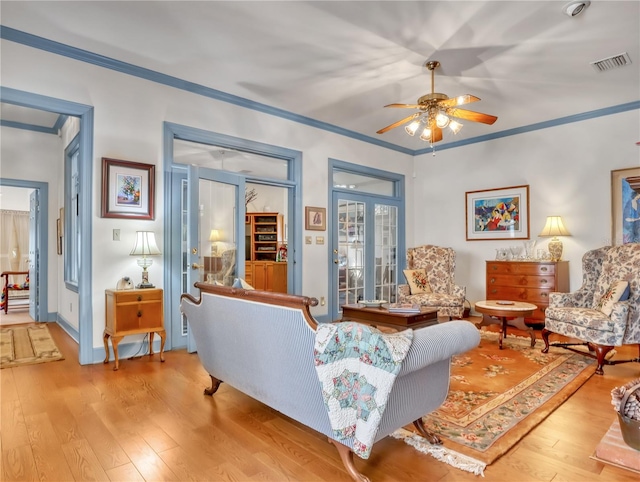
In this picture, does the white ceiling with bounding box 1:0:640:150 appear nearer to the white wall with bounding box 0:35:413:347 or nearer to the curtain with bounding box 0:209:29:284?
the white wall with bounding box 0:35:413:347

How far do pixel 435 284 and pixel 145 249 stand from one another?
13.2 ft

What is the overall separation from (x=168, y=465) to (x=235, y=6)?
3.01 m

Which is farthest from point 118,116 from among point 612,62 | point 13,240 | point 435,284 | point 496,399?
point 13,240

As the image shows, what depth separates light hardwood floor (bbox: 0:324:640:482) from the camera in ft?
6.00

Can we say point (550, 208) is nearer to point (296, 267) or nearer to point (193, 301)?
point (296, 267)

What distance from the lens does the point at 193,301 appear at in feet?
8.89

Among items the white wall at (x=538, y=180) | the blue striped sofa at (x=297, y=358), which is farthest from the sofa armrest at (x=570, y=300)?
the blue striped sofa at (x=297, y=358)

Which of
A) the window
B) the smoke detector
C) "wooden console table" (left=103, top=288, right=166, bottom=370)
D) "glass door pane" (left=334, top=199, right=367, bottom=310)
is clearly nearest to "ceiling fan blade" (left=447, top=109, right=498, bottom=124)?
the smoke detector

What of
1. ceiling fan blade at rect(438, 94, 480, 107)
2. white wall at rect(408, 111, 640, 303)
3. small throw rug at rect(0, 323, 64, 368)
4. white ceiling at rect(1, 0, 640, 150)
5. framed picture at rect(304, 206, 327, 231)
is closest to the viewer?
white ceiling at rect(1, 0, 640, 150)

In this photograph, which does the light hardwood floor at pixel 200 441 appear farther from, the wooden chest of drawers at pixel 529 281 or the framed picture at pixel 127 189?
the wooden chest of drawers at pixel 529 281

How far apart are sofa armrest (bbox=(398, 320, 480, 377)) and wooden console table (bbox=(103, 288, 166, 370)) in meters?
2.76

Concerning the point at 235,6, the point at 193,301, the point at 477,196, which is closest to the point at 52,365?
the point at 193,301

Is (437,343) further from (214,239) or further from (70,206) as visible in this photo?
(70,206)

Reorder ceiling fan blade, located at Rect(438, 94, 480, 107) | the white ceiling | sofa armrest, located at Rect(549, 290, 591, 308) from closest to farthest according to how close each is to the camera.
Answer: the white ceiling < ceiling fan blade, located at Rect(438, 94, 480, 107) < sofa armrest, located at Rect(549, 290, 591, 308)
